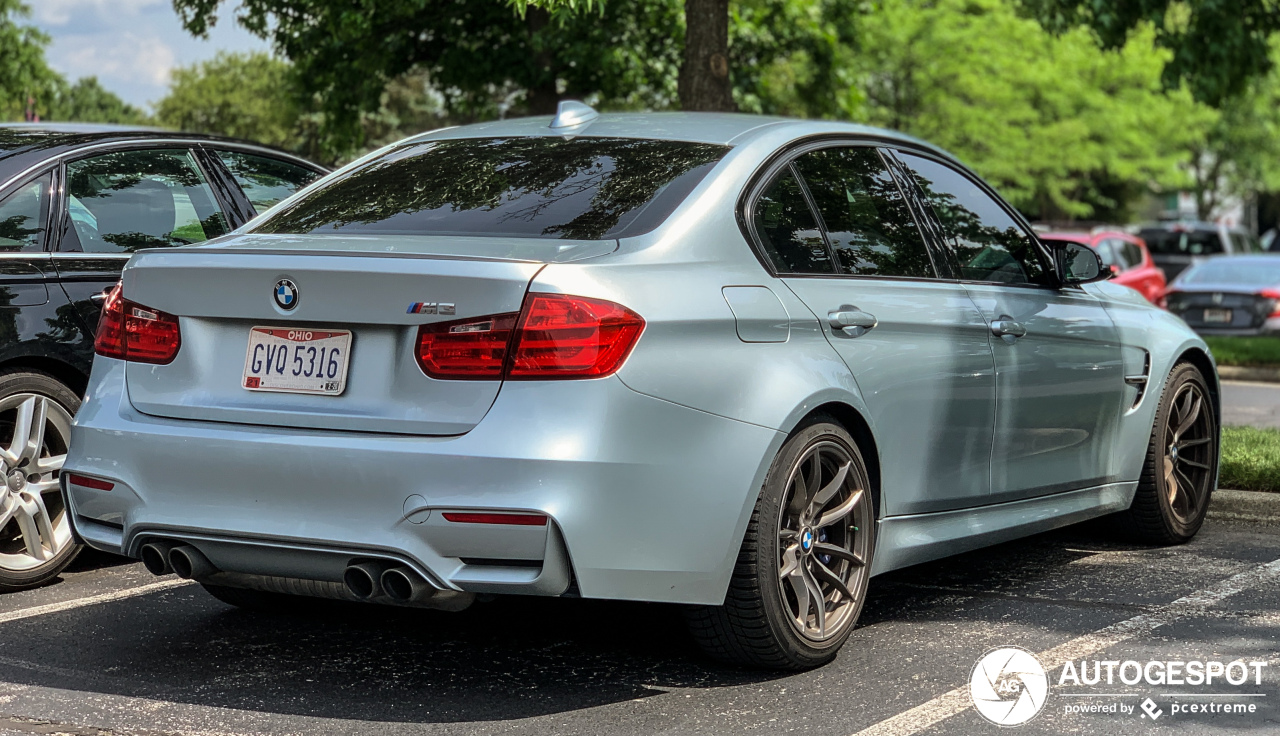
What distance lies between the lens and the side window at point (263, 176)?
6781 mm

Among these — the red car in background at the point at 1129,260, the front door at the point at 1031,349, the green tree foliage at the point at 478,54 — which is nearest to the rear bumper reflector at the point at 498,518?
the front door at the point at 1031,349

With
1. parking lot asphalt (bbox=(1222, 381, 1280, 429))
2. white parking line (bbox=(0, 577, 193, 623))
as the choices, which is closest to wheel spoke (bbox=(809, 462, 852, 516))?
white parking line (bbox=(0, 577, 193, 623))

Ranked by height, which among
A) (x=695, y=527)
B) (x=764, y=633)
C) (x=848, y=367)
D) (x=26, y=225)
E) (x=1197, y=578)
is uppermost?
(x=26, y=225)

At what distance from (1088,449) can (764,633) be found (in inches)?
82.7

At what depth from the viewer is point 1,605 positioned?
546 cm

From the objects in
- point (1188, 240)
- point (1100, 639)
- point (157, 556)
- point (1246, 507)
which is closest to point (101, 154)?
point (157, 556)

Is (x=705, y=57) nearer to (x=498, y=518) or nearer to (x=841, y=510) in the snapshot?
(x=841, y=510)

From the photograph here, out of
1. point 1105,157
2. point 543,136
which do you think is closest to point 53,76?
point 1105,157

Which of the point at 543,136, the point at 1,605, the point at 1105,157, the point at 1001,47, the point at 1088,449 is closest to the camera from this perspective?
the point at 543,136

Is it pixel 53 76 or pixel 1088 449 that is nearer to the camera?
pixel 1088 449

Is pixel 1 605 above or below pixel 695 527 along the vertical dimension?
below

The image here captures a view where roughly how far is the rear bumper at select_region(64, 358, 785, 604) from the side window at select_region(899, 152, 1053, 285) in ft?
5.32

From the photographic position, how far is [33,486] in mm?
5773

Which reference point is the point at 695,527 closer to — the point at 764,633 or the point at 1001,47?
the point at 764,633
